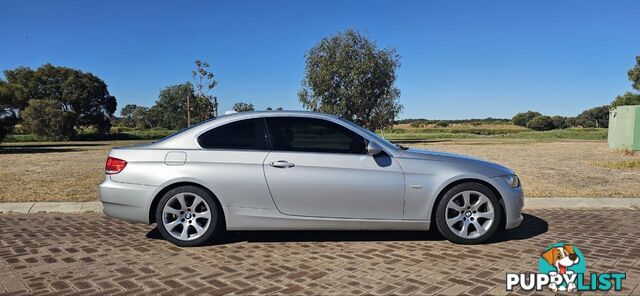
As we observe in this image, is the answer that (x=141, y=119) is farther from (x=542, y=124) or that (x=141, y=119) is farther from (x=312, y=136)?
(x=312, y=136)

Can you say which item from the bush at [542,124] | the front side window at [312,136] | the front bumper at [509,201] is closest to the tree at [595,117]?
the bush at [542,124]

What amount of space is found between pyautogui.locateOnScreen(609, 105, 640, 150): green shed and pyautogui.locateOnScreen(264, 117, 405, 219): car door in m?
19.3

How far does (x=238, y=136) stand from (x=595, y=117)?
93.3 metres

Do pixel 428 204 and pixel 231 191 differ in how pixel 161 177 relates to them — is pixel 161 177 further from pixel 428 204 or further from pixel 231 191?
pixel 428 204

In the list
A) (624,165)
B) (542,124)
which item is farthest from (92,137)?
(542,124)

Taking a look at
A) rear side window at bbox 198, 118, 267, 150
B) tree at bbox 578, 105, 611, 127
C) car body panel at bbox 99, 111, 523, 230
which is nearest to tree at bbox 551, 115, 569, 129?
tree at bbox 578, 105, 611, 127

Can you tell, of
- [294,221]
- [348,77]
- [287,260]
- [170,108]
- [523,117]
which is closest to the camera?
[287,260]

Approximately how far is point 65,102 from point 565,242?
73717 millimetres

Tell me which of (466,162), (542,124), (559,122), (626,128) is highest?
(559,122)

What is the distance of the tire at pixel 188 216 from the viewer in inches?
198

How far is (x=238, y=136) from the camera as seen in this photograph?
17.1 feet

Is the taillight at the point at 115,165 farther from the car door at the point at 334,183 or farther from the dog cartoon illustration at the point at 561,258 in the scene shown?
the dog cartoon illustration at the point at 561,258

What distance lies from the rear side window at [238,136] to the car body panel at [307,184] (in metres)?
0.09

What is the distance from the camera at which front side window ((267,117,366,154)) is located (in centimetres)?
509
